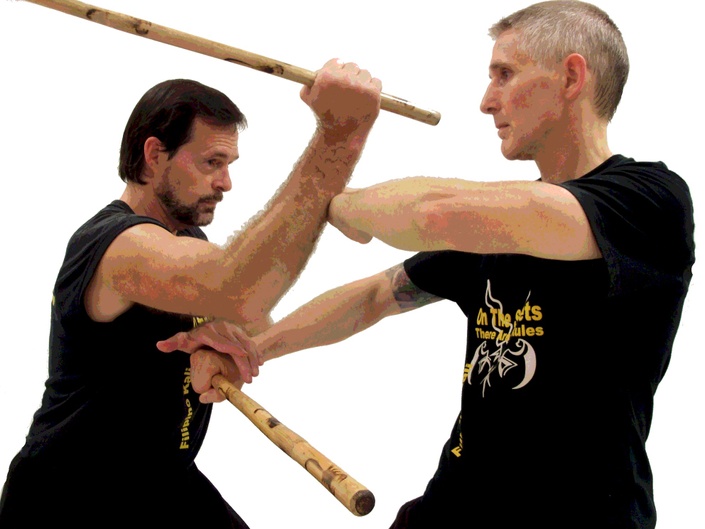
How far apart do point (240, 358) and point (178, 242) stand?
1.64ft

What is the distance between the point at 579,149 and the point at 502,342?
471mm

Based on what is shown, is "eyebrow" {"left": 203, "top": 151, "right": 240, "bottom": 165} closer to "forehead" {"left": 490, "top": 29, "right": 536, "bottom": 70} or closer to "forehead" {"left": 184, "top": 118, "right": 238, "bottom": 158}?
"forehead" {"left": 184, "top": 118, "right": 238, "bottom": 158}

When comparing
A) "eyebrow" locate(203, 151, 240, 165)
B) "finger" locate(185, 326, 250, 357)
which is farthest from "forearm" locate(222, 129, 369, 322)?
"eyebrow" locate(203, 151, 240, 165)

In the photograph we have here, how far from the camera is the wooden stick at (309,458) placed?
1.44 metres

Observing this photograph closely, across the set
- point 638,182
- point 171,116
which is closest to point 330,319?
point 171,116

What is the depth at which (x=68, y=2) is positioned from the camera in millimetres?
1644

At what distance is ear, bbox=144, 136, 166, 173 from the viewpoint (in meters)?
2.17

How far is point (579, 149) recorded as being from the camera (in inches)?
70.7

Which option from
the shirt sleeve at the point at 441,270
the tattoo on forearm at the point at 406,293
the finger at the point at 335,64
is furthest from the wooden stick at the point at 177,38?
the tattoo on forearm at the point at 406,293

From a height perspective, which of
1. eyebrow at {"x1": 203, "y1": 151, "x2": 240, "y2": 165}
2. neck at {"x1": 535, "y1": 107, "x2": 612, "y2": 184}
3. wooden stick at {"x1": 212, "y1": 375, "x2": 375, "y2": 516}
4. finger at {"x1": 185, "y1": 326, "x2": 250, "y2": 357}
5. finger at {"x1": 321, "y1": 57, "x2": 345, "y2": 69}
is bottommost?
wooden stick at {"x1": 212, "y1": 375, "x2": 375, "y2": 516}

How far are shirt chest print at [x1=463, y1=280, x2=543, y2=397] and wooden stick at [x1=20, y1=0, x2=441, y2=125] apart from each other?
682 mm

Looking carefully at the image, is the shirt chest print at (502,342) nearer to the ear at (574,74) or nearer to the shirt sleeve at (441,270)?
the shirt sleeve at (441,270)

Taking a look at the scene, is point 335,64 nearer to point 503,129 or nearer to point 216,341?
point 503,129

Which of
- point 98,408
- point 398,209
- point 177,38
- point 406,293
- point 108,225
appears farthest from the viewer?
point 406,293
